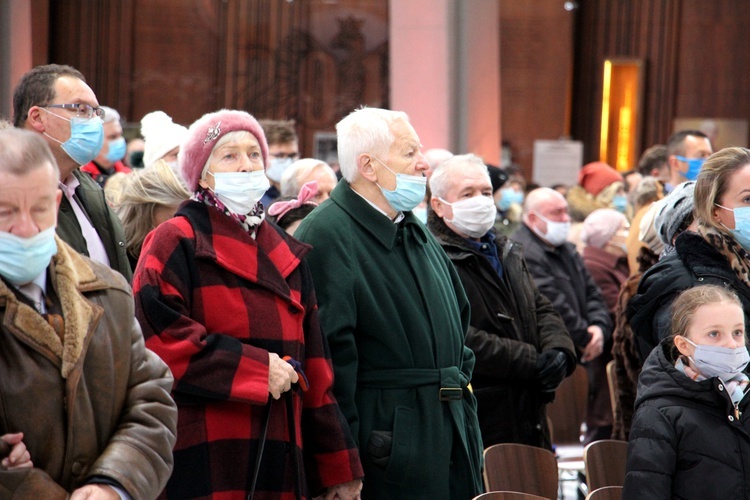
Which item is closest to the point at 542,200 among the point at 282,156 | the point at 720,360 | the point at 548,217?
the point at 548,217

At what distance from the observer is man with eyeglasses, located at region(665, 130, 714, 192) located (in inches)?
258

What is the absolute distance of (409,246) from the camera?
364 centimetres

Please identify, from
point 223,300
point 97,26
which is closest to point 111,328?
point 223,300

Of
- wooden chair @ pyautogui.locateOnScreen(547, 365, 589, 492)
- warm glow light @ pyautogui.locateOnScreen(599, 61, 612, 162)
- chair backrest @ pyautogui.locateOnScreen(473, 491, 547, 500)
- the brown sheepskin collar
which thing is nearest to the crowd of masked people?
the brown sheepskin collar

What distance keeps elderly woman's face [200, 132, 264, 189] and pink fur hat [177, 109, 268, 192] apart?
2 centimetres

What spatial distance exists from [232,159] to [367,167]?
0.53 m

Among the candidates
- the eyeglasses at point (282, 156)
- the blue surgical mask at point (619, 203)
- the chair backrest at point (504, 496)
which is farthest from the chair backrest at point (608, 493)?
the blue surgical mask at point (619, 203)

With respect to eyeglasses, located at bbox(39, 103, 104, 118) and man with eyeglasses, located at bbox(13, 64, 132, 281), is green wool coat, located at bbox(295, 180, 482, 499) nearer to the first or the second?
man with eyeglasses, located at bbox(13, 64, 132, 281)

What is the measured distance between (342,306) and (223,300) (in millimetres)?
464

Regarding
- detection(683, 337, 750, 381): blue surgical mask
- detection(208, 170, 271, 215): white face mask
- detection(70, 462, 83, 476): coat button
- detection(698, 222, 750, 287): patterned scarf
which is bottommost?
detection(683, 337, 750, 381): blue surgical mask

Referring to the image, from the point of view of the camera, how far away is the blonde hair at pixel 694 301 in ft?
11.5

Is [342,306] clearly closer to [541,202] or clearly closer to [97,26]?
[541,202]

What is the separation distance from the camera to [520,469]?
13.9ft

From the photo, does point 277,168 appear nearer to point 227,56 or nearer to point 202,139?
point 202,139
